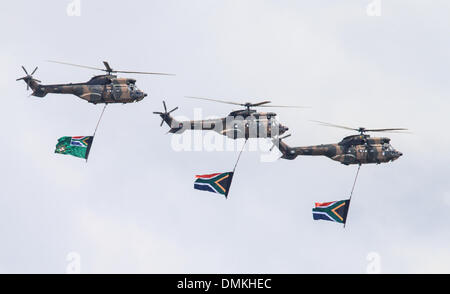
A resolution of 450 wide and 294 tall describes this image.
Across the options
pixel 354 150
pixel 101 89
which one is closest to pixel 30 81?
pixel 101 89

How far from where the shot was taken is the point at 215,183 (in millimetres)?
164750

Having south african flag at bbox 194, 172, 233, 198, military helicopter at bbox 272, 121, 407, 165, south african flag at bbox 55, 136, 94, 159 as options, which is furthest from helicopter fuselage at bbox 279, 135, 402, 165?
south african flag at bbox 55, 136, 94, 159

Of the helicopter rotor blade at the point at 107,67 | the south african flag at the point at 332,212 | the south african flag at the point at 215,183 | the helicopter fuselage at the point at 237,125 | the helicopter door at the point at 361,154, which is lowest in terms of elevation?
the south african flag at the point at 332,212

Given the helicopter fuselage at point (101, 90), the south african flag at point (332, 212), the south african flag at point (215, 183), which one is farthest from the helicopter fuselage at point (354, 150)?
the helicopter fuselage at point (101, 90)

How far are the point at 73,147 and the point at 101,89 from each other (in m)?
7.80

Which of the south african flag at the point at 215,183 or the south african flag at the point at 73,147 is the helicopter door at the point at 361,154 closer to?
the south african flag at the point at 215,183

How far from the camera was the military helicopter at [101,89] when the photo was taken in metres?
164

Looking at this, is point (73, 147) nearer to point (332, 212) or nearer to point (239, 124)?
point (239, 124)

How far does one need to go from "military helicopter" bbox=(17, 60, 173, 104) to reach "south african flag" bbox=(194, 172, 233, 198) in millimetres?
13364

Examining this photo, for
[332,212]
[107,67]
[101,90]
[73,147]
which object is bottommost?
[332,212]

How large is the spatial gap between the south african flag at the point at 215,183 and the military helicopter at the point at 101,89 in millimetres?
13364
